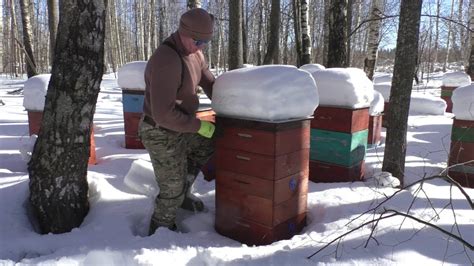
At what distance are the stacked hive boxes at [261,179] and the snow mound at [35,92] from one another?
2610mm

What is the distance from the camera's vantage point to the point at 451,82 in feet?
42.0

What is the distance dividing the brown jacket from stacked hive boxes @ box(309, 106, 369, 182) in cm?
186

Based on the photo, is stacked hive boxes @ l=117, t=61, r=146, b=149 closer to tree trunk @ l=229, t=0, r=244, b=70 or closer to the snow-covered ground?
the snow-covered ground

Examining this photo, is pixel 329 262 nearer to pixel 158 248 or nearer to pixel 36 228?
pixel 158 248

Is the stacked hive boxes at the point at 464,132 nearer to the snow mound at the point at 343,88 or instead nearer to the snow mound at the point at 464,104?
the snow mound at the point at 464,104

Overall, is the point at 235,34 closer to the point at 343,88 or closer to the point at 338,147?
the point at 343,88

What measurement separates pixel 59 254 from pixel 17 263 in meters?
0.25

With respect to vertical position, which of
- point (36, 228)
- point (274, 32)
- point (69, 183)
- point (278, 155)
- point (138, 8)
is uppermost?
point (138, 8)

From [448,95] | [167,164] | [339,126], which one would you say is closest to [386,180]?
[339,126]

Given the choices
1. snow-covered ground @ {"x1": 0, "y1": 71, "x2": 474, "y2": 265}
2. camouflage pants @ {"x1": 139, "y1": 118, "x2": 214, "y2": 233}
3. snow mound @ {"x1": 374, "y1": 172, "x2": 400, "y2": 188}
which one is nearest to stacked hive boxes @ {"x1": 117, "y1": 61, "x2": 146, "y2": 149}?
snow-covered ground @ {"x1": 0, "y1": 71, "x2": 474, "y2": 265}

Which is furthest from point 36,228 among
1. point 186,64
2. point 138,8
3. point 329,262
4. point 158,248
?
point 138,8

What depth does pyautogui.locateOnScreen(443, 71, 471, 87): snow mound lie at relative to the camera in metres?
12.5

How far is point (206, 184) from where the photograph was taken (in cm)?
430

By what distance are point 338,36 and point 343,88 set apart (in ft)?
10.7
